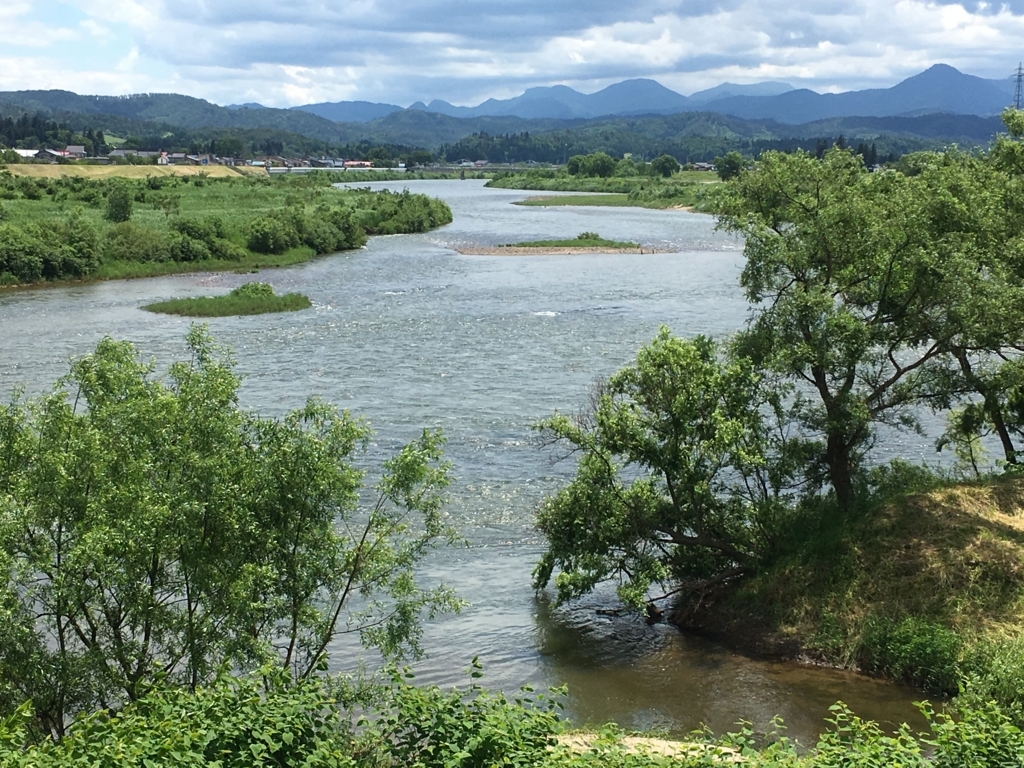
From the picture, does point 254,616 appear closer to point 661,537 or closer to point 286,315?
point 661,537

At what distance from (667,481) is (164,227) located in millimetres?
77012

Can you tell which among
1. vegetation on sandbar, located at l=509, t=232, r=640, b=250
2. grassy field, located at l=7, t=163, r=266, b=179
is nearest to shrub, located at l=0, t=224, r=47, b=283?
vegetation on sandbar, located at l=509, t=232, r=640, b=250

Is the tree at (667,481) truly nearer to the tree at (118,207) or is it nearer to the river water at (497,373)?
the river water at (497,373)

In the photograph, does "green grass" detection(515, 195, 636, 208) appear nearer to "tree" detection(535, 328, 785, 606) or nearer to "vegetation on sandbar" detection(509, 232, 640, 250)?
"vegetation on sandbar" detection(509, 232, 640, 250)

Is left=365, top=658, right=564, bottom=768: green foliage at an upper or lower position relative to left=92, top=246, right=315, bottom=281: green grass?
lower

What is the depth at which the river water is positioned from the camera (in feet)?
71.9

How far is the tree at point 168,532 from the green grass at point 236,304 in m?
46.5

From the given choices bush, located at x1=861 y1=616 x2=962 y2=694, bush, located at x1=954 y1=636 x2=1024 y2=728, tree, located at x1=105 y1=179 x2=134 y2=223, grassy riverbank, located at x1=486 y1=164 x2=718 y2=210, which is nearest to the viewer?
bush, located at x1=954 y1=636 x2=1024 y2=728


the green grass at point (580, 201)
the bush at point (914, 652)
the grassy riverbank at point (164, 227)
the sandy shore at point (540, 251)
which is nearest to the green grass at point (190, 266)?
the grassy riverbank at point (164, 227)

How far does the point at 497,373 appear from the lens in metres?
47.6

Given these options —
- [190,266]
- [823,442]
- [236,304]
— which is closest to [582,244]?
[190,266]

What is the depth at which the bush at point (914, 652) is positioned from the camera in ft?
68.1

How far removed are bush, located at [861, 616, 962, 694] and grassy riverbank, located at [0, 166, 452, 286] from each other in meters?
68.5

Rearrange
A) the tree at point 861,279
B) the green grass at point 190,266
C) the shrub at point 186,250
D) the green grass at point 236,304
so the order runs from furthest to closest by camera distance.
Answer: the shrub at point 186,250 < the green grass at point 190,266 < the green grass at point 236,304 < the tree at point 861,279
